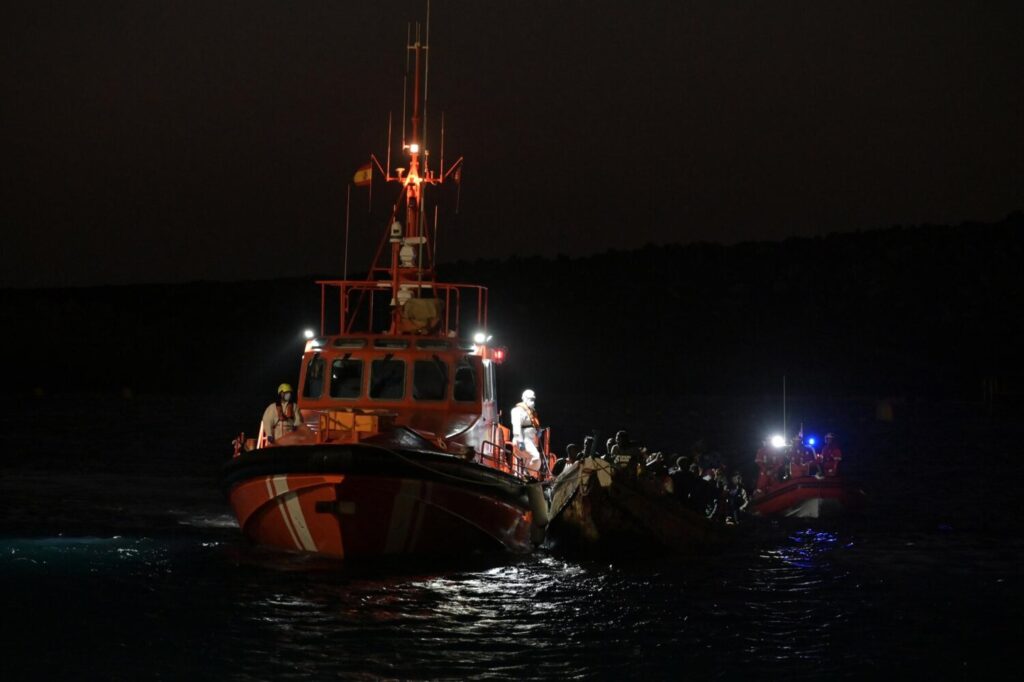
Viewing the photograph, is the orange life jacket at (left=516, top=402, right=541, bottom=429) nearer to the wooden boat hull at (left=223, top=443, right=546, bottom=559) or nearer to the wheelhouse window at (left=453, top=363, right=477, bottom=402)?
the wheelhouse window at (left=453, top=363, right=477, bottom=402)

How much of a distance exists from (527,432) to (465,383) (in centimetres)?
202

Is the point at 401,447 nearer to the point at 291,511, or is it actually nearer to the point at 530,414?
the point at 291,511

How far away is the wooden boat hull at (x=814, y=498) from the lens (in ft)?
74.4

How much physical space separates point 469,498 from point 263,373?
8433 centimetres

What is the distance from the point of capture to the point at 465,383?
17219 millimetres

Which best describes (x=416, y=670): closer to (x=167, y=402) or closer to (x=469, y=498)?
(x=469, y=498)

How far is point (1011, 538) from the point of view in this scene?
21453mm

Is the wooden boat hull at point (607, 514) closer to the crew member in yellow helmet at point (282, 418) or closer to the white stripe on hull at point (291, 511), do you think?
the crew member in yellow helmet at point (282, 418)

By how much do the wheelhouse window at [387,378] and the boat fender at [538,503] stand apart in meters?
1.96

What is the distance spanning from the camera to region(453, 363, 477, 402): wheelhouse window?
56.2 ft

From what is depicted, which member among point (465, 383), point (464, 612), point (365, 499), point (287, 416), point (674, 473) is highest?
point (465, 383)

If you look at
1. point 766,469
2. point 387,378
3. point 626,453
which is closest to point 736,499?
point 766,469

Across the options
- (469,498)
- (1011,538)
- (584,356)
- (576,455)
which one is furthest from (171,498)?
(584,356)

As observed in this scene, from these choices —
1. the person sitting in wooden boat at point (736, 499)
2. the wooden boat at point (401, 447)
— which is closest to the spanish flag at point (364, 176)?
the wooden boat at point (401, 447)
